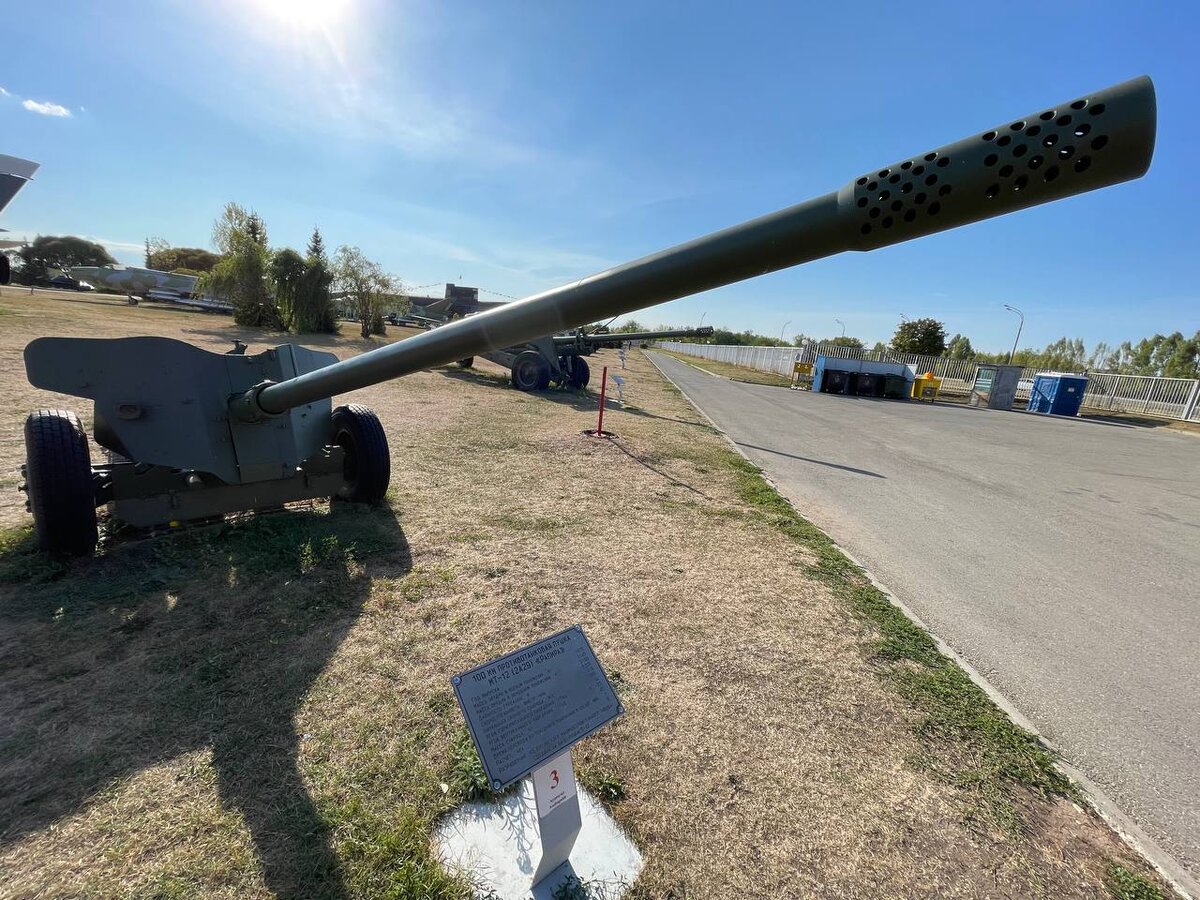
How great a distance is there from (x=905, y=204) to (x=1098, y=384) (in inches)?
1495

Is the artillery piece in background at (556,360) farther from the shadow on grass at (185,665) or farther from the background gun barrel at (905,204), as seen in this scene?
the background gun barrel at (905,204)

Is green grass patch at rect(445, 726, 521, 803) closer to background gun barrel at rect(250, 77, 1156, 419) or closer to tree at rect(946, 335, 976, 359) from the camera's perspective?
background gun barrel at rect(250, 77, 1156, 419)

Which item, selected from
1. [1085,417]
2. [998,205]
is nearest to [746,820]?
[998,205]

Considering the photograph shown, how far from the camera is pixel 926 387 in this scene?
85.4 feet

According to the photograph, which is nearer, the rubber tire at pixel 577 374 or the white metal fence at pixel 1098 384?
the rubber tire at pixel 577 374

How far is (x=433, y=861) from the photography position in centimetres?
167

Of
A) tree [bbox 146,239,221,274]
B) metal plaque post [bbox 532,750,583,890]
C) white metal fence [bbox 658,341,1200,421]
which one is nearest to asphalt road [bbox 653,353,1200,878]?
metal plaque post [bbox 532,750,583,890]

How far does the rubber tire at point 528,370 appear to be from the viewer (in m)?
14.0

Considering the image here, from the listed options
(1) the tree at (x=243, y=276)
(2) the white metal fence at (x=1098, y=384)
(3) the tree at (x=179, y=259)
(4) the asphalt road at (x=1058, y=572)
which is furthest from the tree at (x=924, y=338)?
(3) the tree at (x=179, y=259)

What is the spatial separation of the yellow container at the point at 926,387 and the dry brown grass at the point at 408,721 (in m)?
26.1

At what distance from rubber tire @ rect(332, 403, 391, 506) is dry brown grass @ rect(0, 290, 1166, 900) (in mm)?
211

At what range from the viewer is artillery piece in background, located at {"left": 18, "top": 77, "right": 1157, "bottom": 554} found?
1021mm

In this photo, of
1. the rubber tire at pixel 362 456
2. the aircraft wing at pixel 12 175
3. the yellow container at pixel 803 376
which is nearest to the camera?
the rubber tire at pixel 362 456

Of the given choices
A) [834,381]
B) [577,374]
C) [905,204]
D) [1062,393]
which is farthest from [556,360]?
[1062,393]
